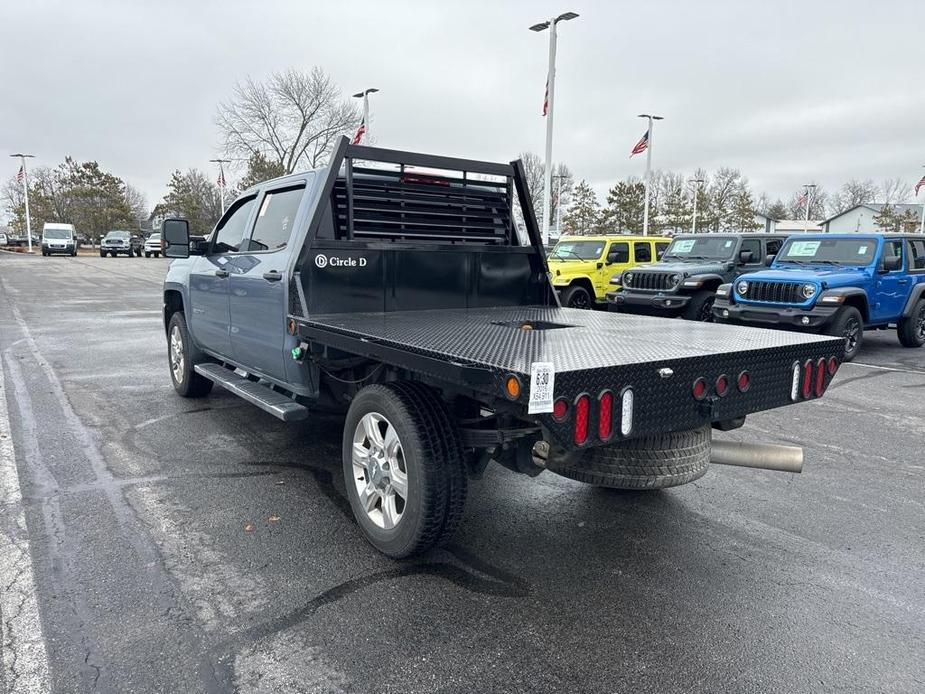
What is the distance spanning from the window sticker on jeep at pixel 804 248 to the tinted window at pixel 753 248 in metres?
1.86

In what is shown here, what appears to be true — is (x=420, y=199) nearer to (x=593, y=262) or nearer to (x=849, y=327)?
(x=849, y=327)

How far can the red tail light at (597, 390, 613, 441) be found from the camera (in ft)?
8.62

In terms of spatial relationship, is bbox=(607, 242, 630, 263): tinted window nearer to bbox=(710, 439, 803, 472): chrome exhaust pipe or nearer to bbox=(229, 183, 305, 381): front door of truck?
bbox=(229, 183, 305, 381): front door of truck

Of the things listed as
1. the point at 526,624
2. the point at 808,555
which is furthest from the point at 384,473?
the point at 808,555

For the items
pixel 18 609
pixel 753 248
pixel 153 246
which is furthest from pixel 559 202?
pixel 18 609

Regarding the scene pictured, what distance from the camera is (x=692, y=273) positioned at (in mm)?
12836

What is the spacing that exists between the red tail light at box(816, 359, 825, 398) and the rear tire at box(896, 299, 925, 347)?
9156 mm

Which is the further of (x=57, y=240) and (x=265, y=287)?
(x=57, y=240)

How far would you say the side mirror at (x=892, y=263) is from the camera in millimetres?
10453

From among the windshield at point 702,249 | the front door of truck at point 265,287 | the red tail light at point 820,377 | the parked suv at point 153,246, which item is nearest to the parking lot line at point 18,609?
the front door of truck at point 265,287

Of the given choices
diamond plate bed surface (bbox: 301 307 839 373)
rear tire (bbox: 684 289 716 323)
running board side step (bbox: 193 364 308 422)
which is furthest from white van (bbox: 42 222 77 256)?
diamond plate bed surface (bbox: 301 307 839 373)

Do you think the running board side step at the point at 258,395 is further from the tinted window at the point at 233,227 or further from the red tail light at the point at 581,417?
the red tail light at the point at 581,417

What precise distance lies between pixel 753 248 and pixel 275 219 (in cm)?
1128

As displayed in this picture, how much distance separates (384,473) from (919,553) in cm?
285
